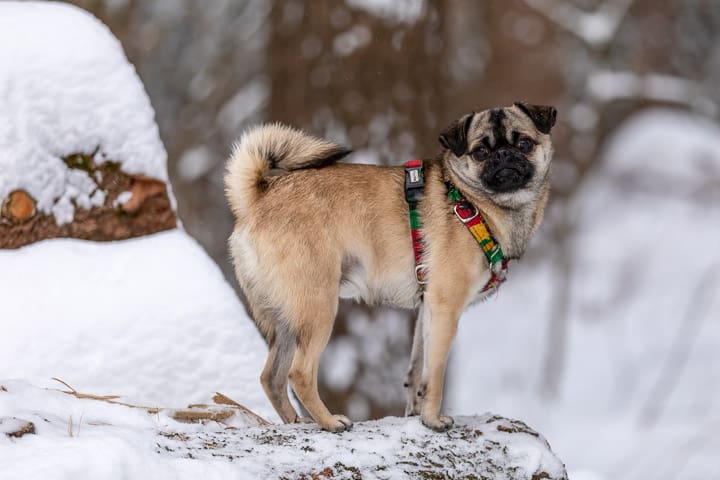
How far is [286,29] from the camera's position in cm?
600

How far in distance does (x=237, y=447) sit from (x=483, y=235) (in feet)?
4.88

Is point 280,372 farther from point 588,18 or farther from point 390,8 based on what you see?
point 588,18

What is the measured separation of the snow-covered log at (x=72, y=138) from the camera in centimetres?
373

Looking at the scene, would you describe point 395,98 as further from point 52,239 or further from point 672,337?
point 672,337

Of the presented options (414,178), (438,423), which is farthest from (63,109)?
(438,423)

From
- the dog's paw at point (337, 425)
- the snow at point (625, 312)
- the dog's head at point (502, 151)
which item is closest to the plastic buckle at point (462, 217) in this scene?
the dog's head at point (502, 151)

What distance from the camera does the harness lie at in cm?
358

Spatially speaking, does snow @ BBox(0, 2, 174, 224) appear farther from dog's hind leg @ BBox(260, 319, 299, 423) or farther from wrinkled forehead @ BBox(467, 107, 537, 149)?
wrinkled forehead @ BBox(467, 107, 537, 149)

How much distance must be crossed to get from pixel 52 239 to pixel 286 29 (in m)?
2.85

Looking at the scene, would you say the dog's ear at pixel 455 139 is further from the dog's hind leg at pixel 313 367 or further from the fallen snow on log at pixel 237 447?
the fallen snow on log at pixel 237 447

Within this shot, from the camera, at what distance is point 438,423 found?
10.9 feet

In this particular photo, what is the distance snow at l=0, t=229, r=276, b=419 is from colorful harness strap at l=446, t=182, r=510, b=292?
116cm

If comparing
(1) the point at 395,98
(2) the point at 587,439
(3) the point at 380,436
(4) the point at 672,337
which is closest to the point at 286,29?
(1) the point at 395,98

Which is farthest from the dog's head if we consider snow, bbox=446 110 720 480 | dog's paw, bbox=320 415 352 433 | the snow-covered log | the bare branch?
the bare branch
